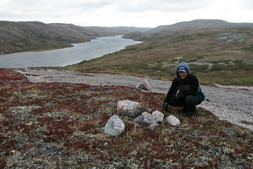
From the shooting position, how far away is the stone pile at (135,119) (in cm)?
1245

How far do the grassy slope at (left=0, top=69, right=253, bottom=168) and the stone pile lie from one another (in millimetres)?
442

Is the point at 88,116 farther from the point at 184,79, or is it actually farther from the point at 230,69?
the point at 230,69

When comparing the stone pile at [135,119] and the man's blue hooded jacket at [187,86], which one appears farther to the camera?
the man's blue hooded jacket at [187,86]

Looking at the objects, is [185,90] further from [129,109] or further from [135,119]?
[129,109]

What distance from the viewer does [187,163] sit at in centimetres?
939

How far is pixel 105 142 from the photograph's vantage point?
1132 cm

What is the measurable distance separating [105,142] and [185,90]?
7.73 metres

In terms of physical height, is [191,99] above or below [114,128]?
above

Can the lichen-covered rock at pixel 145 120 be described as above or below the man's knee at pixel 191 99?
below

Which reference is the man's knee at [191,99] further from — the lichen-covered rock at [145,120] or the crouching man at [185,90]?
the lichen-covered rock at [145,120]

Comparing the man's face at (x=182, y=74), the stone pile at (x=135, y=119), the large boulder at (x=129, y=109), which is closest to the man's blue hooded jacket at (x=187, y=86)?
the man's face at (x=182, y=74)

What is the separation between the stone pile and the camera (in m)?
12.4

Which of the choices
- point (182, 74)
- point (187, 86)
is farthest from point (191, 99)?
point (182, 74)

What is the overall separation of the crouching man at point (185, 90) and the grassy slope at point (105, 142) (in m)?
1.64
